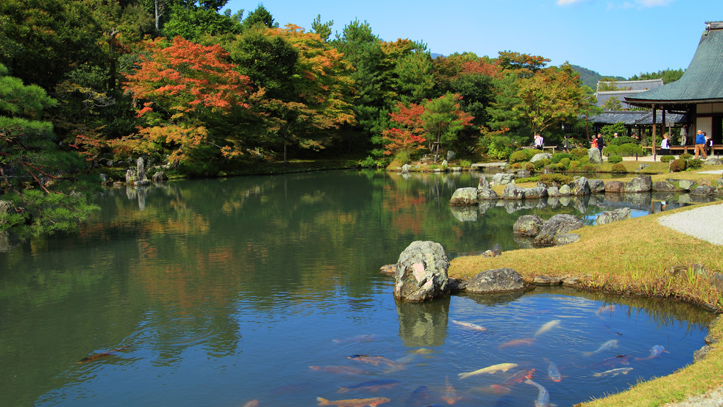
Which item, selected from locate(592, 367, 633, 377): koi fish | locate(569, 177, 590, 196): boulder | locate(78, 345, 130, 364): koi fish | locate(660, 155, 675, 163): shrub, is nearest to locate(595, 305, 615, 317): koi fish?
locate(592, 367, 633, 377): koi fish

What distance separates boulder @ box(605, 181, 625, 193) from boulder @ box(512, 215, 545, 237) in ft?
30.2

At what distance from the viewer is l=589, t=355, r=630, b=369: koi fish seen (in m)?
5.98

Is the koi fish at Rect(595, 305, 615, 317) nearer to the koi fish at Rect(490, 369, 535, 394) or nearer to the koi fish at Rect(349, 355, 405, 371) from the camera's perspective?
the koi fish at Rect(490, 369, 535, 394)

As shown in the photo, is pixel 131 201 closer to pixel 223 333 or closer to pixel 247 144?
pixel 247 144

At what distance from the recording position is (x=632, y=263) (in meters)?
8.64

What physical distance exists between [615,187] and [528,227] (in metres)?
9.77

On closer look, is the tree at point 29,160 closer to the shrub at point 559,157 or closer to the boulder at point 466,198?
the boulder at point 466,198

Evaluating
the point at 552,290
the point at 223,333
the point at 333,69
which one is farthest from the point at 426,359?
the point at 333,69

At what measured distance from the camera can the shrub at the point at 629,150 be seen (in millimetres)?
29125

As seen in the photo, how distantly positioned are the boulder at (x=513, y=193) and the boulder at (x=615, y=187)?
3613 millimetres

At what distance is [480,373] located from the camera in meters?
5.84

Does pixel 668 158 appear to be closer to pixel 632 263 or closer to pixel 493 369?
pixel 632 263

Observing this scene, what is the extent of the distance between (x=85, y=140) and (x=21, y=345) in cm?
2406

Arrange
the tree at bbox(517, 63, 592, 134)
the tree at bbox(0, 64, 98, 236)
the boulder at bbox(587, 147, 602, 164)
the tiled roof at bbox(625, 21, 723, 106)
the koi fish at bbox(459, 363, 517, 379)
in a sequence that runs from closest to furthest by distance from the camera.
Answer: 1. the koi fish at bbox(459, 363, 517, 379)
2. the tree at bbox(0, 64, 98, 236)
3. the tiled roof at bbox(625, 21, 723, 106)
4. the boulder at bbox(587, 147, 602, 164)
5. the tree at bbox(517, 63, 592, 134)
